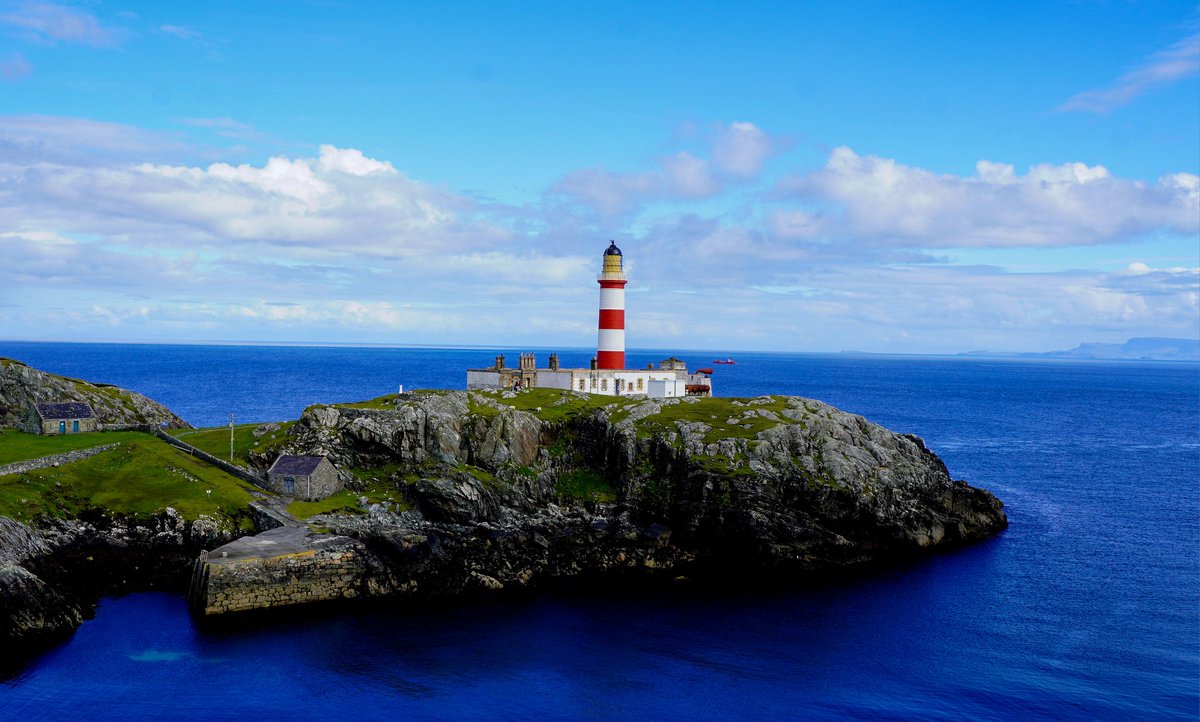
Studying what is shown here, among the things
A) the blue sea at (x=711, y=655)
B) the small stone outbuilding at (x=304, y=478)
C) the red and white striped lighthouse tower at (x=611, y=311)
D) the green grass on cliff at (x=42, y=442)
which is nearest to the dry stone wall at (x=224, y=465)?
the small stone outbuilding at (x=304, y=478)

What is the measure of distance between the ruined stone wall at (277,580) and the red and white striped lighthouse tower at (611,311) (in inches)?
1698

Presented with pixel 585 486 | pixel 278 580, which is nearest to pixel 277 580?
pixel 278 580

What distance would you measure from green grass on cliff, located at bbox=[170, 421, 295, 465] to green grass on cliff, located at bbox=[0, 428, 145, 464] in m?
5.32

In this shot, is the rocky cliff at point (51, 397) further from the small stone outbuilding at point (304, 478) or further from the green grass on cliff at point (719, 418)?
the green grass on cliff at point (719, 418)

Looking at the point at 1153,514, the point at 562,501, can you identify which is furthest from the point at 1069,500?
the point at 562,501

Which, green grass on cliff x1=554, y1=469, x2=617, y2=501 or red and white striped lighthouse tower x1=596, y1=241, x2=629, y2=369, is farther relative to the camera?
red and white striped lighthouse tower x1=596, y1=241, x2=629, y2=369

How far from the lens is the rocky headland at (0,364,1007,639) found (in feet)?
186

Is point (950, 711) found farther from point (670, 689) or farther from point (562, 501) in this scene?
point (562, 501)

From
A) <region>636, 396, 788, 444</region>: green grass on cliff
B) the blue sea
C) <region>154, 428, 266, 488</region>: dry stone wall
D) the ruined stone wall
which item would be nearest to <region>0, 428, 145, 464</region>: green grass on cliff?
<region>154, 428, 266, 488</region>: dry stone wall

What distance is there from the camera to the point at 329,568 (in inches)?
2244

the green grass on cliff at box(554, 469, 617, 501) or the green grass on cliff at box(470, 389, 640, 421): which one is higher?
the green grass on cliff at box(470, 389, 640, 421)

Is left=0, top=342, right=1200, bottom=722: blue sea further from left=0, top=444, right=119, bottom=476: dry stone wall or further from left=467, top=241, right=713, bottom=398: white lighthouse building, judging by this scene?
left=467, top=241, right=713, bottom=398: white lighthouse building

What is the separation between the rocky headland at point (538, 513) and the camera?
186 feet

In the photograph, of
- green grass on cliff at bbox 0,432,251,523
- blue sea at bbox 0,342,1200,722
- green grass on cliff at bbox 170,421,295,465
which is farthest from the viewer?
green grass on cliff at bbox 170,421,295,465
